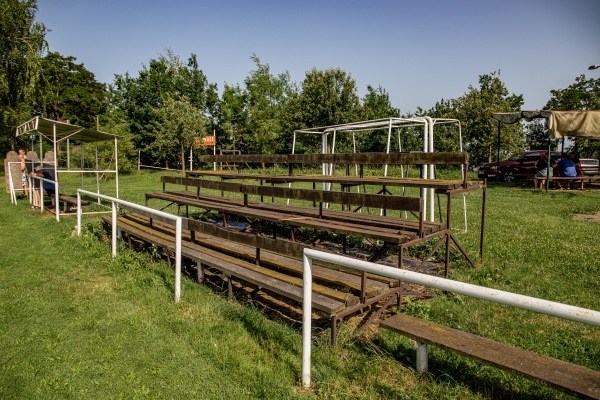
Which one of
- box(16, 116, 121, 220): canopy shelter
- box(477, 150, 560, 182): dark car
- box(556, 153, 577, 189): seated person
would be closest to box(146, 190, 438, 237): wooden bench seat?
box(16, 116, 121, 220): canopy shelter

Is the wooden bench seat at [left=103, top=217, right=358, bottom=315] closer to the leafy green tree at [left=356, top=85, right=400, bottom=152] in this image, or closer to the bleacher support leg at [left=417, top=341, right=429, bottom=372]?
the bleacher support leg at [left=417, top=341, right=429, bottom=372]

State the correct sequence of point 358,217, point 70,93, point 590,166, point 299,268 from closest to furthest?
point 299,268 < point 358,217 < point 590,166 < point 70,93

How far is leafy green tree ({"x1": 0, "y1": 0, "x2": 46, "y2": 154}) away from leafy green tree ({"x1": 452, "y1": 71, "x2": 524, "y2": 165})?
28.7m

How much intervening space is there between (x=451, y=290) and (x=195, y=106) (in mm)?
40633

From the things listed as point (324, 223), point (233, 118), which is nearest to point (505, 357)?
point (324, 223)

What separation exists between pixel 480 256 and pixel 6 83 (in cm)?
2636

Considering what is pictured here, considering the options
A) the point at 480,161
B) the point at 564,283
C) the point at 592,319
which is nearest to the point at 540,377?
the point at 592,319

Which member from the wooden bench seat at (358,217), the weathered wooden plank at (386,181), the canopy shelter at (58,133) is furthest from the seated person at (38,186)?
the weathered wooden plank at (386,181)

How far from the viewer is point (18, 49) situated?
23516 millimetres

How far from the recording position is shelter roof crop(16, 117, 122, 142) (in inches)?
383

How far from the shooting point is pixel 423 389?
8.75 feet

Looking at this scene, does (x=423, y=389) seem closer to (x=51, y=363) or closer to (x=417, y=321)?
(x=417, y=321)

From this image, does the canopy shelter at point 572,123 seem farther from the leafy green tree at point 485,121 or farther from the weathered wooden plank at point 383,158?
the leafy green tree at point 485,121

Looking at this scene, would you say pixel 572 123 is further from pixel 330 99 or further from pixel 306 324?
pixel 330 99
